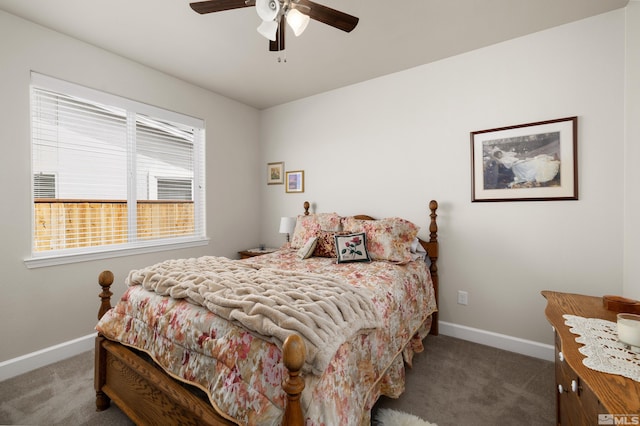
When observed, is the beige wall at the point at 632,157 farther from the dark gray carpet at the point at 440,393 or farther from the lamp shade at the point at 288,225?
the lamp shade at the point at 288,225

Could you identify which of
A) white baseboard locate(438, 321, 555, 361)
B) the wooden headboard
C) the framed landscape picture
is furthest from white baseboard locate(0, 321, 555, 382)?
the framed landscape picture

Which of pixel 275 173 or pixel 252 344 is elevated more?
pixel 275 173

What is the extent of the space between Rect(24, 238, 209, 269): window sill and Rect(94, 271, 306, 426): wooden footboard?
3.17 ft

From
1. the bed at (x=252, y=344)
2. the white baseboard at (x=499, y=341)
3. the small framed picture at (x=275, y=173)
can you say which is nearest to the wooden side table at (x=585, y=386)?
the bed at (x=252, y=344)

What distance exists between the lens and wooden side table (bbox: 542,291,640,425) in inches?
29.2

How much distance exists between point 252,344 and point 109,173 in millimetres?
2519

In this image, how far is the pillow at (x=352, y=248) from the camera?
2.49 m

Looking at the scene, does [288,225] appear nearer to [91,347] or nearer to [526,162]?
[91,347]

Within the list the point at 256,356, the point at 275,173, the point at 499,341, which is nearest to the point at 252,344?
the point at 256,356

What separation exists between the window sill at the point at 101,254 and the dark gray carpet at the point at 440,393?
825mm

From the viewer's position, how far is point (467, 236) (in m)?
2.69

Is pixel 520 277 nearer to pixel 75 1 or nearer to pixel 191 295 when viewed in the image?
pixel 191 295

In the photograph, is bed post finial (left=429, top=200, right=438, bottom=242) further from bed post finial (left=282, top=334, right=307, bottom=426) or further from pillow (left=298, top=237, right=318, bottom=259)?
bed post finial (left=282, top=334, right=307, bottom=426)

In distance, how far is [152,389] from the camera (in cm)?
141
